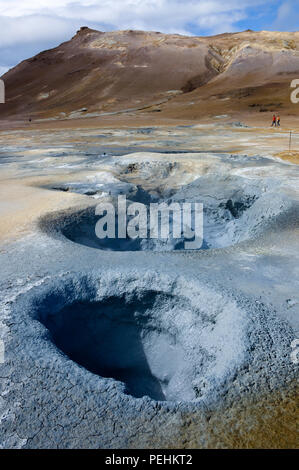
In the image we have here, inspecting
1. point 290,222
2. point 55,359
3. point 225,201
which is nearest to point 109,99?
point 225,201

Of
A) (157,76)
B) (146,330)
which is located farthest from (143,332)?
A: (157,76)

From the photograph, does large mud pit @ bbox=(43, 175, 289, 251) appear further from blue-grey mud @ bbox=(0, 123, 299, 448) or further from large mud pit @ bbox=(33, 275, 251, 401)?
large mud pit @ bbox=(33, 275, 251, 401)

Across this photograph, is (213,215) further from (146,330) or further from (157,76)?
(157,76)

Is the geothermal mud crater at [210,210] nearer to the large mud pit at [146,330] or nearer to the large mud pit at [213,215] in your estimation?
the large mud pit at [213,215]

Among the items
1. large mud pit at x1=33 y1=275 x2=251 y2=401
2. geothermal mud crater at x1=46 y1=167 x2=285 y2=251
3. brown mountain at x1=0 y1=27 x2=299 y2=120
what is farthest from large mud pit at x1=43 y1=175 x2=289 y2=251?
brown mountain at x1=0 y1=27 x2=299 y2=120

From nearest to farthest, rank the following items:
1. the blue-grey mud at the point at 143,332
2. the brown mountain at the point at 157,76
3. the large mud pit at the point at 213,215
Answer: the blue-grey mud at the point at 143,332, the large mud pit at the point at 213,215, the brown mountain at the point at 157,76

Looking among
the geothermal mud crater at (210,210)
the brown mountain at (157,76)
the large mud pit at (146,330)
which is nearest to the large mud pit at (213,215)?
the geothermal mud crater at (210,210)
